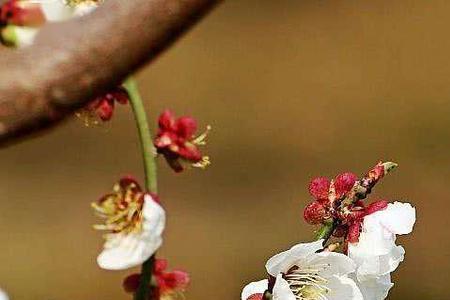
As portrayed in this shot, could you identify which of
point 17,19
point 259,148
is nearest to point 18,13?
point 17,19

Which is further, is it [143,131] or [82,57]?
[143,131]

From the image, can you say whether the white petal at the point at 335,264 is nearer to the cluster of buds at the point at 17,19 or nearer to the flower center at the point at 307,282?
the flower center at the point at 307,282

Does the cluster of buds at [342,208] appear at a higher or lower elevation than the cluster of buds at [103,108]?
lower

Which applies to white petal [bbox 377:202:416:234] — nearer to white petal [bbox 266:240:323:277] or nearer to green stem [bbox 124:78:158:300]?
white petal [bbox 266:240:323:277]

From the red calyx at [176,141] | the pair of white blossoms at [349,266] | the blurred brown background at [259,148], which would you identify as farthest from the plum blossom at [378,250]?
the blurred brown background at [259,148]

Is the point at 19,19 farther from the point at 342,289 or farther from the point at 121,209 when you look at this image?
the point at 342,289

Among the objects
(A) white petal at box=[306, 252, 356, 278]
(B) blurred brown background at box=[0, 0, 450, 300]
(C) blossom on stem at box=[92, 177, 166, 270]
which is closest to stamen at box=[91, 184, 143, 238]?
(C) blossom on stem at box=[92, 177, 166, 270]

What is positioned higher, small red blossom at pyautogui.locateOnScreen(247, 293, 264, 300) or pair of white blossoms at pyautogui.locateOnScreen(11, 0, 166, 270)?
pair of white blossoms at pyautogui.locateOnScreen(11, 0, 166, 270)
